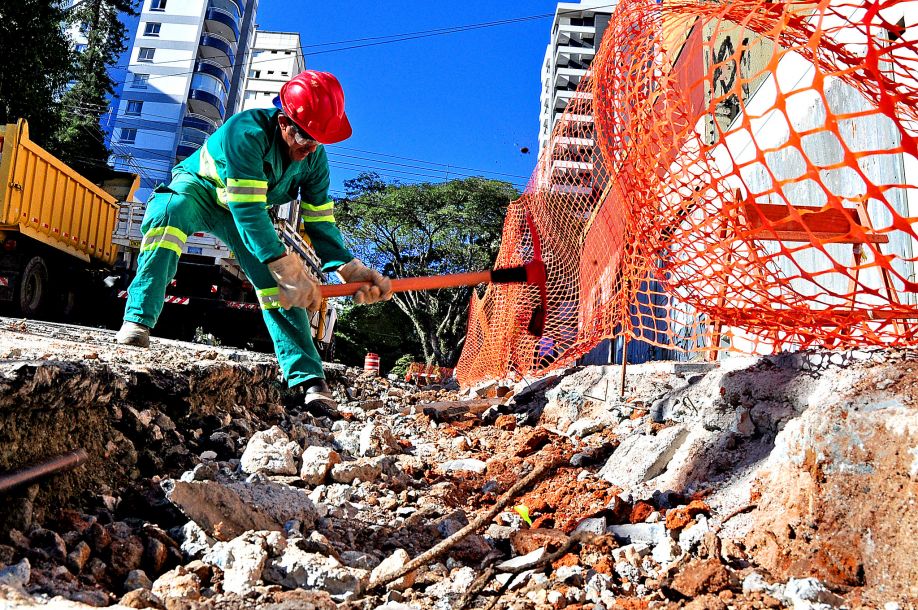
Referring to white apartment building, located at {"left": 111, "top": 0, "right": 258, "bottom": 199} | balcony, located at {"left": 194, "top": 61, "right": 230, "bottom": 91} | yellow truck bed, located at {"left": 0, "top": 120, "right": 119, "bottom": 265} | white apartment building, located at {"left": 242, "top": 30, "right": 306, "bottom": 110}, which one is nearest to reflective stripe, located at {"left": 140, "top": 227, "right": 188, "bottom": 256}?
yellow truck bed, located at {"left": 0, "top": 120, "right": 119, "bottom": 265}

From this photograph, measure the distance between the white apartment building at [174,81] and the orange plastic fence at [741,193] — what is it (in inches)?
1790

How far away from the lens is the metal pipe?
1723mm

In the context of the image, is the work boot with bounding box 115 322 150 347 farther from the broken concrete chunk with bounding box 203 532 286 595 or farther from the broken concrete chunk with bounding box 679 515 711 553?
the broken concrete chunk with bounding box 679 515 711 553

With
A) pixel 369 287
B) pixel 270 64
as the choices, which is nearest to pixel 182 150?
pixel 270 64

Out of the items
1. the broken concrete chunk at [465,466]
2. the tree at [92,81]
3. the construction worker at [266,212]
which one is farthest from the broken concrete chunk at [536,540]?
the tree at [92,81]

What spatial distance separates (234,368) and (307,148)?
1.28 meters

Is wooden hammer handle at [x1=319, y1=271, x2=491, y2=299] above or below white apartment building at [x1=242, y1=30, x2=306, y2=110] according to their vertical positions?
below

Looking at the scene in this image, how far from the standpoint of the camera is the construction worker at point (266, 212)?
3.18 meters

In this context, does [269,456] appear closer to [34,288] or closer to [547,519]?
[547,519]

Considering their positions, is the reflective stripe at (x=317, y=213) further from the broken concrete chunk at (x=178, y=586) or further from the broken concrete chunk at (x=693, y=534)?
the broken concrete chunk at (x=693, y=534)

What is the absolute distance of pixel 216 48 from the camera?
4984 centimetres

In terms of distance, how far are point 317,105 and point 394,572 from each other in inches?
88.5

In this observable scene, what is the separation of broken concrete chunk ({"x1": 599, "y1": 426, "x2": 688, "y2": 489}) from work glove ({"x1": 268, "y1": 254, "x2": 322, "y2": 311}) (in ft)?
5.19

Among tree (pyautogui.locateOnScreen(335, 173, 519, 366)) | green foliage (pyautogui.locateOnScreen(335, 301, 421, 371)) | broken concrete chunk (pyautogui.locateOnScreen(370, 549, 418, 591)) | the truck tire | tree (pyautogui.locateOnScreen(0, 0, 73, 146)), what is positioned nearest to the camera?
broken concrete chunk (pyautogui.locateOnScreen(370, 549, 418, 591))
